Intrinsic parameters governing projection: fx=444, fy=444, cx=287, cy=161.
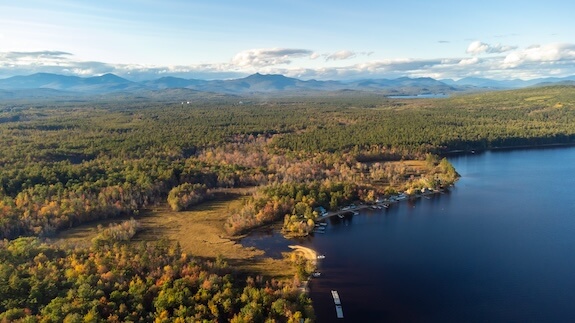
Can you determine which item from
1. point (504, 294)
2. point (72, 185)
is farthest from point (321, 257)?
point (72, 185)

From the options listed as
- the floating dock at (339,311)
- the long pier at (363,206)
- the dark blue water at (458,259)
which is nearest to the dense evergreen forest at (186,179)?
the long pier at (363,206)

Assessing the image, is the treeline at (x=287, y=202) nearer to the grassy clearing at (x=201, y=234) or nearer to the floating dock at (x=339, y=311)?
the grassy clearing at (x=201, y=234)

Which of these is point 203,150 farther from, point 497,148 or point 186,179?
point 497,148

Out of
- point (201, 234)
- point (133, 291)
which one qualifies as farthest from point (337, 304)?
point (201, 234)

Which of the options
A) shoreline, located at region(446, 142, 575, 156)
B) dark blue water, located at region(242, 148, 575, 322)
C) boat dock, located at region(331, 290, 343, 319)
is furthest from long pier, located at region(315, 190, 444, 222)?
shoreline, located at region(446, 142, 575, 156)

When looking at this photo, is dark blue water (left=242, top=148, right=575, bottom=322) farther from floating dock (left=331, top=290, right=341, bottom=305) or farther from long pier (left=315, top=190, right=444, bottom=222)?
long pier (left=315, top=190, right=444, bottom=222)

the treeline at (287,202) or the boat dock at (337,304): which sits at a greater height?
the treeline at (287,202)

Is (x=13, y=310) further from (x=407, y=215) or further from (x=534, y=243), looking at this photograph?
(x=534, y=243)
